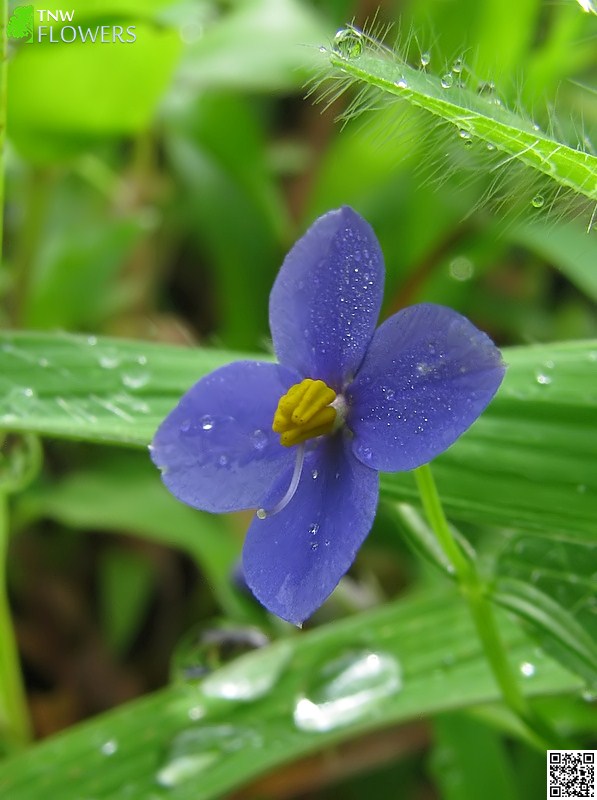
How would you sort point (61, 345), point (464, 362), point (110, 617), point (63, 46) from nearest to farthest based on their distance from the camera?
1. point (464, 362)
2. point (61, 345)
3. point (63, 46)
4. point (110, 617)

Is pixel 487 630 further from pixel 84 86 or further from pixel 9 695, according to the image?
pixel 84 86

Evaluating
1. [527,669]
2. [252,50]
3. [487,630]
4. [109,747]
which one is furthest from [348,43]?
[252,50]

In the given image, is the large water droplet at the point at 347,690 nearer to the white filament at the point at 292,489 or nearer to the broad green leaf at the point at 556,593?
the broad green leaf at the point at 556,593

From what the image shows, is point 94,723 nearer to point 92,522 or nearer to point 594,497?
point 92,522

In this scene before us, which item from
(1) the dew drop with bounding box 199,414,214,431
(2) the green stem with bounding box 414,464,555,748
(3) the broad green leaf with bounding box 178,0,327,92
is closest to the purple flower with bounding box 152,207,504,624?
(1) the dew drop with bounding box 199,414,214,431

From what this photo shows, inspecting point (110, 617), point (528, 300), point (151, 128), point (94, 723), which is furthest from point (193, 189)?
point (94, 723)

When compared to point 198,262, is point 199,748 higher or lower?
lower

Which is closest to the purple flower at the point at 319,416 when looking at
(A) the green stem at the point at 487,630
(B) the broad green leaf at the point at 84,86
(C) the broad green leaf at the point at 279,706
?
(A) the green stem at the point at 487,630
